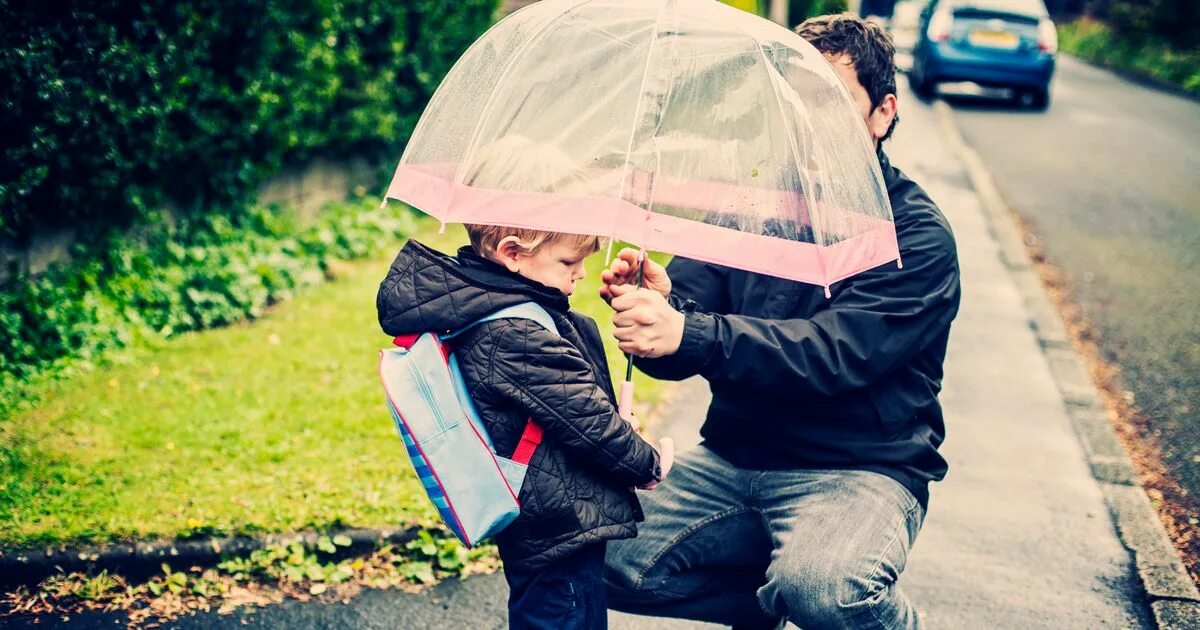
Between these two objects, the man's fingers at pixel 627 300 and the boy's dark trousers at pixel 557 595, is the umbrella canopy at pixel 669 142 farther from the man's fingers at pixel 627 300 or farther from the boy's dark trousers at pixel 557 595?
the boy's dark trousers at pixel 557 595

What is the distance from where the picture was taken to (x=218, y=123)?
6551 millimetres

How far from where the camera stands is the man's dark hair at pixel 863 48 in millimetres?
2867

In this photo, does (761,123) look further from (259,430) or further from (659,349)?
(259,430)

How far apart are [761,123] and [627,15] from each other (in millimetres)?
415

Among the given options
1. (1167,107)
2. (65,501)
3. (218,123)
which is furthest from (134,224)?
(1167,107)

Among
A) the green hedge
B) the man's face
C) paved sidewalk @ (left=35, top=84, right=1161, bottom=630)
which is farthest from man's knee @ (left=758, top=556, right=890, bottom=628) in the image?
the green hedge

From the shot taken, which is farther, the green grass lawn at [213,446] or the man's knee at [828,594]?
the green grass lawn at [213,446]

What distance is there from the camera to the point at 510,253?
7.86ft

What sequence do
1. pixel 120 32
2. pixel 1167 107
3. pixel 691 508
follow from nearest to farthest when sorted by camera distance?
pixel 691 508 < pixel 120 32 < pixel 1167 107

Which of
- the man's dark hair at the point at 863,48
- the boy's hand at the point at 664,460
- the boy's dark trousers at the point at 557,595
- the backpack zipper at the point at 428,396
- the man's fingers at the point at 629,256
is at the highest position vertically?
the man's dark hair at the point at 863,48

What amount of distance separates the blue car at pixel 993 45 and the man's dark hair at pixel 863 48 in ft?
48.5

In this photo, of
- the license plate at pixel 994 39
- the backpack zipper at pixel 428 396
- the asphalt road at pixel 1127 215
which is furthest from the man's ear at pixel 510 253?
the license plate at pixel 994 39

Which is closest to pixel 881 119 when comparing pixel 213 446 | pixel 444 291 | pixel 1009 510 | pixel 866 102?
pixel 866 102

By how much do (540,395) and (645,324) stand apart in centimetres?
A: 32
